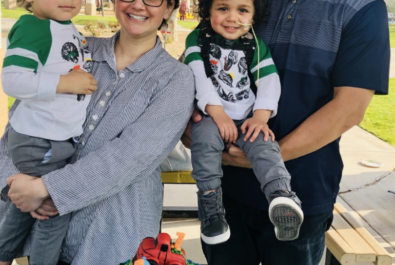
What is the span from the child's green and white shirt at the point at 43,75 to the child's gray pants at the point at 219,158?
→ 0.49m

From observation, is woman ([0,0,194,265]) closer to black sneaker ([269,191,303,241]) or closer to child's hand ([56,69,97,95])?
child's hand ([56,69,97,95])

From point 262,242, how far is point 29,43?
4.29 feet

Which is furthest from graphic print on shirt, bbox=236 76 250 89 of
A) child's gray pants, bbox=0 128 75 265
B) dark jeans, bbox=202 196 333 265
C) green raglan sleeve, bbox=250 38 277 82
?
child's gray pants, bbox=0 128 75 265

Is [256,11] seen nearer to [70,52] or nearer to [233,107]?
[233,107]

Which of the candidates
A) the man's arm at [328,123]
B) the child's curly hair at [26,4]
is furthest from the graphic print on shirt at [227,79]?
the child's curly hair at [26,4]

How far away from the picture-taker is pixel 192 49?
7.14 ft

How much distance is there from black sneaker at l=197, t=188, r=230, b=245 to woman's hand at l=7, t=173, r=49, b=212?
615mm

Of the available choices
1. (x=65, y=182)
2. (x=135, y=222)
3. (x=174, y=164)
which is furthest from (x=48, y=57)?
(x=174, y=164)

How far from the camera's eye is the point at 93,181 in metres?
1.76

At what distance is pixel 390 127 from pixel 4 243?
7815 mm

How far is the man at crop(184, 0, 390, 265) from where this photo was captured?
1.85 metres

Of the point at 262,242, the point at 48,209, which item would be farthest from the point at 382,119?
the point at 48,209

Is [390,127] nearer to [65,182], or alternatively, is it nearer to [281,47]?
[281,47]

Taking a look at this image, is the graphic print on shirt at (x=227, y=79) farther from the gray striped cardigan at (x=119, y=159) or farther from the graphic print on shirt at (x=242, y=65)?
the gray striped cardigan at (x=119, y=159)
